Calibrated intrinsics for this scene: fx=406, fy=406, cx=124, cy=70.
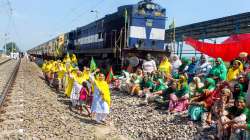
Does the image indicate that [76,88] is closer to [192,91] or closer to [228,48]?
[192,91]

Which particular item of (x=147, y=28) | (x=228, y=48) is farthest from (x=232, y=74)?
(x=147, y=28)

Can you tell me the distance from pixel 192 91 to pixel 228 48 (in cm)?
198

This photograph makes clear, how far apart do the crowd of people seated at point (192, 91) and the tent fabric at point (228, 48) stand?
54cm

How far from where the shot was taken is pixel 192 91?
44.3 feet

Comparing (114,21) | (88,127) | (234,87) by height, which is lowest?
(88,127)

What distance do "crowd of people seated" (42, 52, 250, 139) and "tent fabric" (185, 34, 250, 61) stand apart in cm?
54

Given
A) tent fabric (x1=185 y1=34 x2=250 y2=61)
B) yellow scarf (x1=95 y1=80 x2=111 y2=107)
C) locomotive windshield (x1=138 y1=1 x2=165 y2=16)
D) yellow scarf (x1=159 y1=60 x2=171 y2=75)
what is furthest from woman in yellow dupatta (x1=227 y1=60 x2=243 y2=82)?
locomotive windshield (x1=138 y1=1 x2=165 y2=16)

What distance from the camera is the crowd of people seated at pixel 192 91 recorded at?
8.71m

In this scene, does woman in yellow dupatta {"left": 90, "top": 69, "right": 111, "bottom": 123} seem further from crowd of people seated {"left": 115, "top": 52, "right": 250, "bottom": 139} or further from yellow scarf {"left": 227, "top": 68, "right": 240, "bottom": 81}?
yellow scarf {"left": 227, "top": 68, "right": 240, "bottom": 81}

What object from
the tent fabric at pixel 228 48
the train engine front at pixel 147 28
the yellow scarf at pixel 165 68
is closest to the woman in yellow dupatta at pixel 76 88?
the yellow scarf at pixel 165 68

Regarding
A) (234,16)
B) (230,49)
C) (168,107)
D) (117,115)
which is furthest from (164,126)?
(234,16)

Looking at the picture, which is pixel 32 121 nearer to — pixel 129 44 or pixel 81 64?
pixel 129 44

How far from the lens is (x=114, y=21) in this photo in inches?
909

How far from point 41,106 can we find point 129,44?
8182mm
